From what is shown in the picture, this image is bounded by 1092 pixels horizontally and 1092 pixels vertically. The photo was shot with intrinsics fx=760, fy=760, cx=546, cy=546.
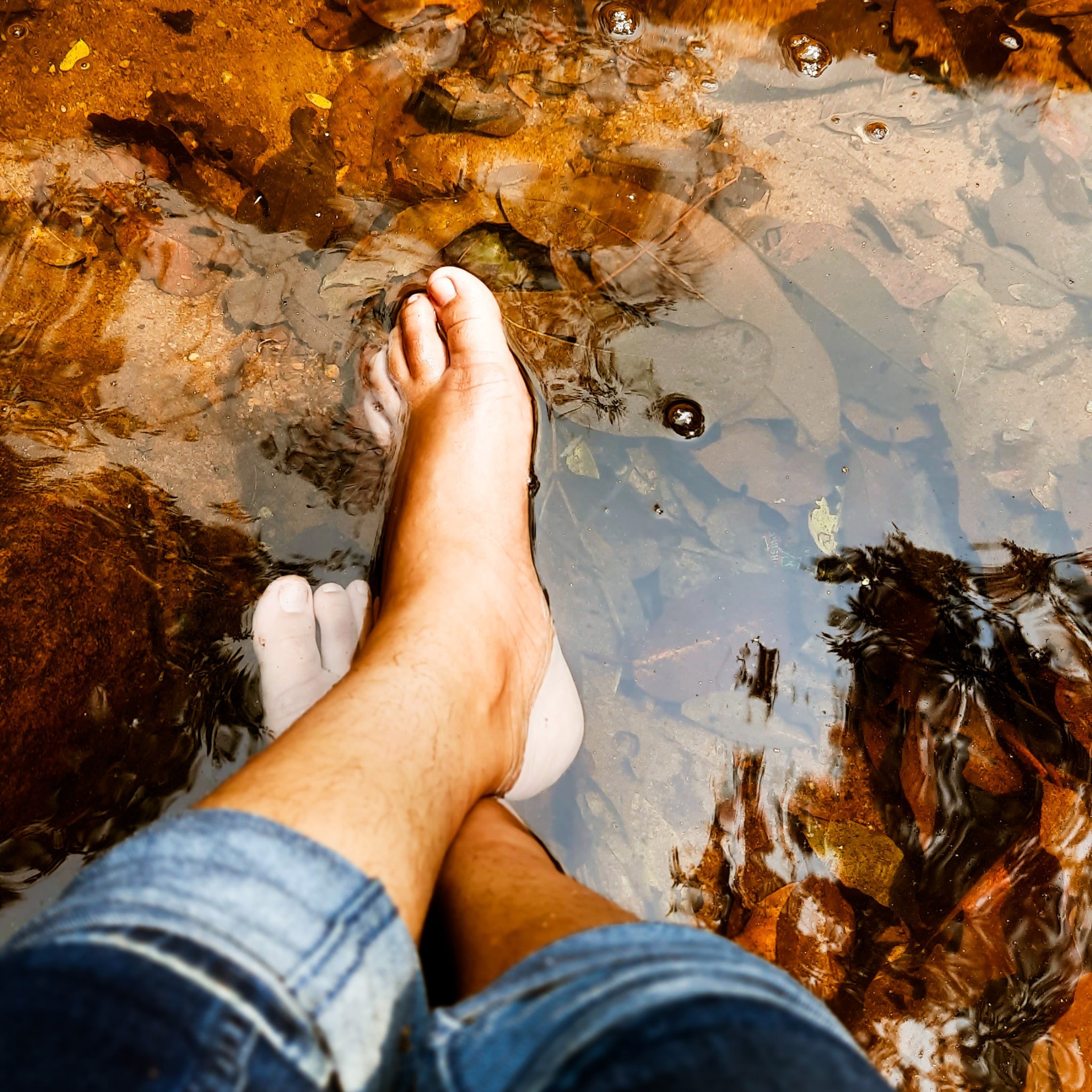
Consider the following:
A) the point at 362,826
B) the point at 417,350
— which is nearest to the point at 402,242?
the point at 417,350

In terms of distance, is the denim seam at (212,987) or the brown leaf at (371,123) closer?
the denim seam at (212,987)

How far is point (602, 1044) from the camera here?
69 cm

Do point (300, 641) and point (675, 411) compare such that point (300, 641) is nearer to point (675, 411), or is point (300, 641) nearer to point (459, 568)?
point (459, 568)

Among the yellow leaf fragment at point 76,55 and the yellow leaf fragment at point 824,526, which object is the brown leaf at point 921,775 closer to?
the yellow leaf fragment at point 824,526

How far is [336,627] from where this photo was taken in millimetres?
1699

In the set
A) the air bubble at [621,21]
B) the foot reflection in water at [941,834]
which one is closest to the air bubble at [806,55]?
the air bubble at [621,21]

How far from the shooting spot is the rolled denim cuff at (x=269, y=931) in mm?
714

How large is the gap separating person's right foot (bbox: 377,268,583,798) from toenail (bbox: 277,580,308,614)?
0.18 metres

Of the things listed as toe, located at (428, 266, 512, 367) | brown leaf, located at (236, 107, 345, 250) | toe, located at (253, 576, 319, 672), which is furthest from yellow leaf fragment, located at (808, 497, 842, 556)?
brown leaf, located at (236, 107, 345, 250)

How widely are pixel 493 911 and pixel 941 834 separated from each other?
1036 millimetres

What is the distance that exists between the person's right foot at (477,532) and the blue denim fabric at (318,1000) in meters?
0.64

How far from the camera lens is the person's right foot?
5.02 feet

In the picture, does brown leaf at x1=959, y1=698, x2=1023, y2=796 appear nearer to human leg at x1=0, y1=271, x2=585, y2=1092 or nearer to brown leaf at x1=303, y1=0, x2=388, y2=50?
human leg at x1=0, y1=271, x2=585, y2=1092

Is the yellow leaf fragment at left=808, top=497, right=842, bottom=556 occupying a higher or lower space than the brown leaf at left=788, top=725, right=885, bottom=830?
higher
